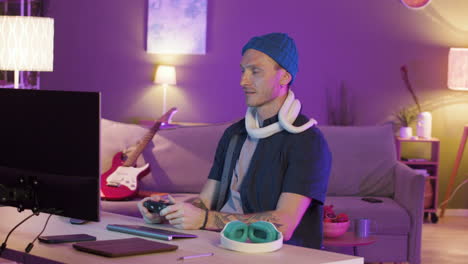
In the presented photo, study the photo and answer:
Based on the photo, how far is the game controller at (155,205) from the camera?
252 cm

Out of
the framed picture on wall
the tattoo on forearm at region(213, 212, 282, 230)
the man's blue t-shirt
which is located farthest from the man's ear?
the framed picture on wall

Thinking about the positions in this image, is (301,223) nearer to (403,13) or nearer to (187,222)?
(187,222)

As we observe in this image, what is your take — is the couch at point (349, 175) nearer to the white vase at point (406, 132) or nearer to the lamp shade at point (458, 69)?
the white vase at point (406, 132)

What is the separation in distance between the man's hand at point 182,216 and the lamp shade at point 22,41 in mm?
2349

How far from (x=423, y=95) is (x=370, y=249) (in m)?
3.28

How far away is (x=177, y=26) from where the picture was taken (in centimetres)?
831

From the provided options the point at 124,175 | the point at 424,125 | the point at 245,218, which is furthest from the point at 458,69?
the point at 245,218

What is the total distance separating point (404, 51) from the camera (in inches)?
313

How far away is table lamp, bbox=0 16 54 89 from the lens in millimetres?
4598

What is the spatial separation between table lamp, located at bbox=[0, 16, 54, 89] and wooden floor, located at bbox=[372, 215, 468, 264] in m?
2.83

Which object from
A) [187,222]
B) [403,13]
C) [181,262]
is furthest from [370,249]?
[403,13]

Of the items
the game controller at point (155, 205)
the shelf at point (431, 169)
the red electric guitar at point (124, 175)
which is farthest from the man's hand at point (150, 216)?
the shelf at point (431, 169)

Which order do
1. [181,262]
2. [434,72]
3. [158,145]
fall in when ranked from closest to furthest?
[181,262] < [158,145] < [434,72]

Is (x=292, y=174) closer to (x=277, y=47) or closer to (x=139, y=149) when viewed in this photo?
(x=277, y=47)
